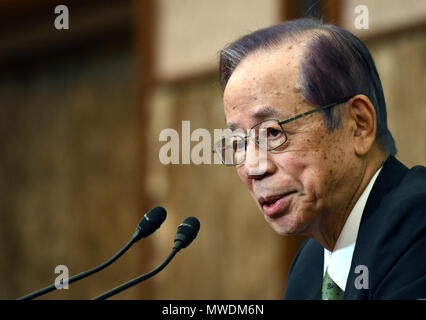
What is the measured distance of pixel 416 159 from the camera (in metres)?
→ 2.58

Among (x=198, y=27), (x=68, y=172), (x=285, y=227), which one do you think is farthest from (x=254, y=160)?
(x=68, y=172)

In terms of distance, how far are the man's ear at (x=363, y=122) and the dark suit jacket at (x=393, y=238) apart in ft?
0.23

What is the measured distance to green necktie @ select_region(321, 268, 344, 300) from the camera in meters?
1.40

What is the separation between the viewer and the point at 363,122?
4.59 ft

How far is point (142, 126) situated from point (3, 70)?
112 inches

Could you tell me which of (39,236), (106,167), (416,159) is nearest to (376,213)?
(416,159)

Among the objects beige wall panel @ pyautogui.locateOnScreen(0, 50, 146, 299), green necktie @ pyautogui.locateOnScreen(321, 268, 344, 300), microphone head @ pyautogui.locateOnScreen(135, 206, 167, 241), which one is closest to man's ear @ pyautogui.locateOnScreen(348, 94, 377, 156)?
green necktie @ pyautogui.locateOnScreen(321, 268, 344, 300)

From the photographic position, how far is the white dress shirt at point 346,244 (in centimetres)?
139

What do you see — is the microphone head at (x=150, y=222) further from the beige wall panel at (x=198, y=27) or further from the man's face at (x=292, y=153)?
the beige wall panel at (x=198, y=27)

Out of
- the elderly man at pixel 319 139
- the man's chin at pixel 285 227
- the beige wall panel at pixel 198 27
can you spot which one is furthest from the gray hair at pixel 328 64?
the beige wall panel at pixel 198 27

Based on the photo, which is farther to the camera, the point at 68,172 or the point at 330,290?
the point at 68,172

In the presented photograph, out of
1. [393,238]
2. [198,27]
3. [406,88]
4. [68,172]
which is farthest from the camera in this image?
[68,172]

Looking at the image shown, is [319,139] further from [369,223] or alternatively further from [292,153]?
[369,223]

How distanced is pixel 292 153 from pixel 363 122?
177 mm
